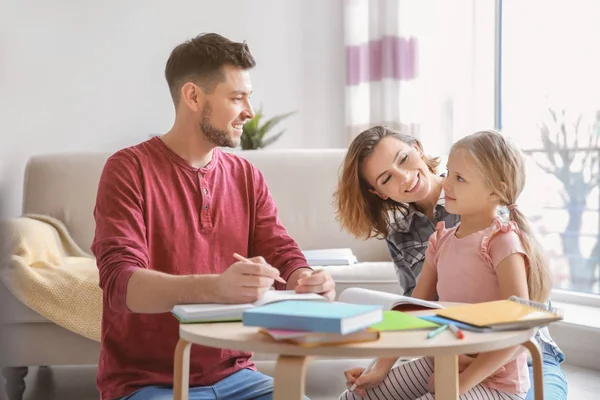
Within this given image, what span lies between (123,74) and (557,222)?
227 cm

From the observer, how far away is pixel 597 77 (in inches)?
139

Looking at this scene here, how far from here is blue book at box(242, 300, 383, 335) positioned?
0.98 metres

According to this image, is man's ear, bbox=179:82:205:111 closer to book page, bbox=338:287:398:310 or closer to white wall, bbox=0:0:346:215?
book page, bbox=338:287:398:310

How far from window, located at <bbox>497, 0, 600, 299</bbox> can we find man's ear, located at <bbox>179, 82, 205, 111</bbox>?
7.70 feet

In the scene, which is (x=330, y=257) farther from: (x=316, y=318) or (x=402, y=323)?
(x=316, y=318)

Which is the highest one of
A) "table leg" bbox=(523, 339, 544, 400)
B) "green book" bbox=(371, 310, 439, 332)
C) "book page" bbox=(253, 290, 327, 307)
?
"book page" bbox=(253, 290, 327, 307)

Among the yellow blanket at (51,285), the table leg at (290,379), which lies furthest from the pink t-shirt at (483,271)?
the yellow blanket at (51,285)

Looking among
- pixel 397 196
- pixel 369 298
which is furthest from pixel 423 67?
pixel 369 298

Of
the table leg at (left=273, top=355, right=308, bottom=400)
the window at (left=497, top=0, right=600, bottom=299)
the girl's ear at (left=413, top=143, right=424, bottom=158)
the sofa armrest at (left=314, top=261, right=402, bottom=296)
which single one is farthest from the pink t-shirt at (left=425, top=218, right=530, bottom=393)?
the window at (left=497, top=0, right=600, bottom=299)

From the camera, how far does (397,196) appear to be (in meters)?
1.84

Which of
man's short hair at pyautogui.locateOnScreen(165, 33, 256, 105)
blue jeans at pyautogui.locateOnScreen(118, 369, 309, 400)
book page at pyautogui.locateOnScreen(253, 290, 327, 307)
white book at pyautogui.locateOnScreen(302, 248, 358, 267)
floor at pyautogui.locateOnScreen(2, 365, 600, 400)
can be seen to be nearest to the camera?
book page at pyautogui.locateOnScreen(253, 290, 327, 307)

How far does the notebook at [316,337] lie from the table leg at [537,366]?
1.17 ft

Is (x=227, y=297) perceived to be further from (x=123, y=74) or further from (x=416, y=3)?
(x=416, y=3)

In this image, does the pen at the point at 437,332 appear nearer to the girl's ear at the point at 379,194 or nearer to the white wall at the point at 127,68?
the girl's ear at the point at 379,194
